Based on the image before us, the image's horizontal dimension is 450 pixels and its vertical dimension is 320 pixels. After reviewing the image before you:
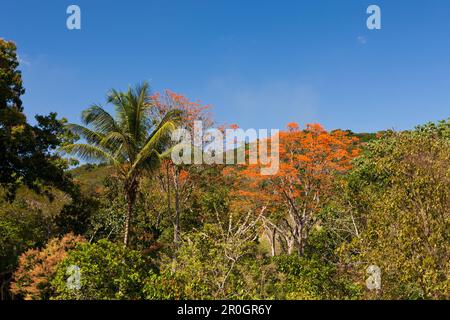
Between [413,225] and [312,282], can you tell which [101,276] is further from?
[413,225]

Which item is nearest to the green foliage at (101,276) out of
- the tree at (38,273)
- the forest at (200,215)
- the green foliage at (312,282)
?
the forest at (200,215)

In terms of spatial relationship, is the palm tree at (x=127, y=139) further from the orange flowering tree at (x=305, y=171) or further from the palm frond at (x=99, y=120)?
the orange flowering tree at (x=305, y=171)

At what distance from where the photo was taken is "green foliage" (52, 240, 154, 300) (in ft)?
25.9

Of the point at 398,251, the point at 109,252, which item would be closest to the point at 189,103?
the point at 109,252

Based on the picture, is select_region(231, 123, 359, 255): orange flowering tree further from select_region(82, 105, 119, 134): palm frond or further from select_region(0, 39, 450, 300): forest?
select_region(82, 105, 119, 134): palm frond

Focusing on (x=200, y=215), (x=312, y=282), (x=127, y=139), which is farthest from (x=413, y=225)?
(x=200, y=215)

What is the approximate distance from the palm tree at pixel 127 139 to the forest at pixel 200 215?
0.14 ft

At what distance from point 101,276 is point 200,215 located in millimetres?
14693

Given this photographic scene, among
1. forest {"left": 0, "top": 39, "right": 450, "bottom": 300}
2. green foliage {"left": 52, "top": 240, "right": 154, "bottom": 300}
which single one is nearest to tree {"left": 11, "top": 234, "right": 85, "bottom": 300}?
forest {"left": 0, "top": 39, "right": 450, "bottom": 300}

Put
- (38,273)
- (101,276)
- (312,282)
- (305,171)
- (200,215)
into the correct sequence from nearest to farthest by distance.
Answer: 1. (101,276)
2. (312,282)
3. (38,273)
4. (305,171)
5. (200,215)

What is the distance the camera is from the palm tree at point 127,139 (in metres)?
12.6

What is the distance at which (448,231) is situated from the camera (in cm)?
740

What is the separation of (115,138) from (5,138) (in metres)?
3.43

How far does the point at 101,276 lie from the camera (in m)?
7.98
